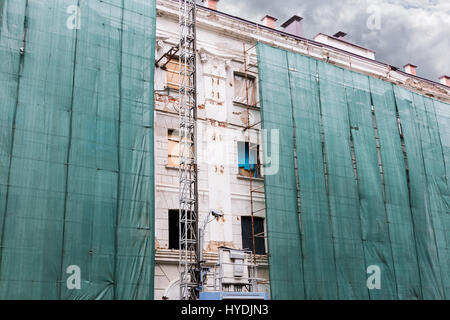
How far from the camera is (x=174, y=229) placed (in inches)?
722

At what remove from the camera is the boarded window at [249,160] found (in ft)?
67.8

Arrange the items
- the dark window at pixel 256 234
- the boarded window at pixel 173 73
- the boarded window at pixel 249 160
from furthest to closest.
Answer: the boarded window at pixel 249 160, the boarded window at pixel 173 73, the dark window at pixel 256 234

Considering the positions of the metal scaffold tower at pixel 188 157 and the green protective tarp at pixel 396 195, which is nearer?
the metal scaffold tower at pixel 188 157

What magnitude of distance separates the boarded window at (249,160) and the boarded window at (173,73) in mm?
3647

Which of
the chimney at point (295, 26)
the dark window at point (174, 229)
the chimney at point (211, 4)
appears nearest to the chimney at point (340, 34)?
the chimney at point (295, 26)

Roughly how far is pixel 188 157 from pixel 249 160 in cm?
301

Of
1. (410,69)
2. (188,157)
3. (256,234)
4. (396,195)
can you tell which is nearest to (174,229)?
(188,157)

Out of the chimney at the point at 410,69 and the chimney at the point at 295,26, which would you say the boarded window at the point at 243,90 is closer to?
the chimney at the point at 295,26

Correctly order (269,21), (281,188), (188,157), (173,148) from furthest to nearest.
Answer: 1. (269,21)
2. (281,188)
3. (173,148)
4. (188,157)

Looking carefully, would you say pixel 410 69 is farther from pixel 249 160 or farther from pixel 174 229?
pixel 174 229

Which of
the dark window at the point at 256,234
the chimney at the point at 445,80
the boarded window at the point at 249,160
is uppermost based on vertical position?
the chimney at the point at 445,80
